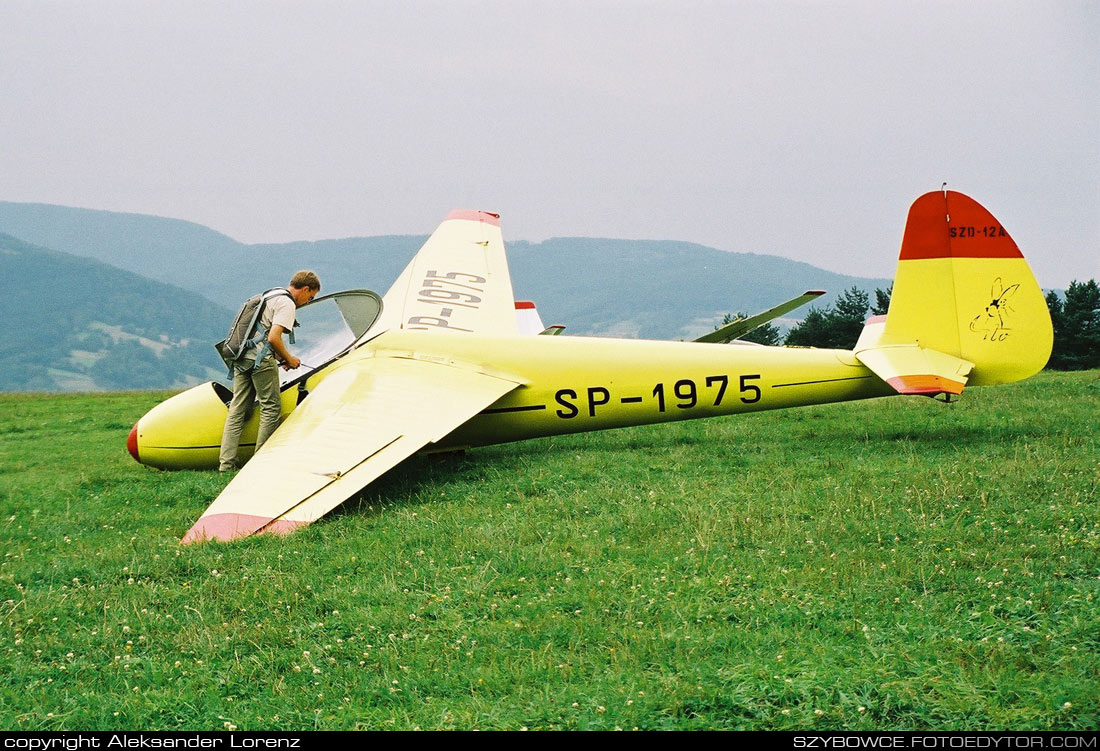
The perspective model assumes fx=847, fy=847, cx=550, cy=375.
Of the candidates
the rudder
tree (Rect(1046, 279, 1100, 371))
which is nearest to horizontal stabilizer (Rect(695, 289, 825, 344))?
the rudder

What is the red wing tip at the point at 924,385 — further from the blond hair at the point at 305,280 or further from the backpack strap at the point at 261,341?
the backpack strap at the point at 261,341

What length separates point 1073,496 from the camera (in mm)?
7012

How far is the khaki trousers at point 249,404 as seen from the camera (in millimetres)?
10078

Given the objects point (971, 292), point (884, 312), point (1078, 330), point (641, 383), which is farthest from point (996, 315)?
point (1078, 330)

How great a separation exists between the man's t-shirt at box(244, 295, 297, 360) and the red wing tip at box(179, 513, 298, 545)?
3.12 metres

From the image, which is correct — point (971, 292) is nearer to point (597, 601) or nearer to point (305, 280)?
point (597, 601)

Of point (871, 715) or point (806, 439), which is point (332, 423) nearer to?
point (806, 439)

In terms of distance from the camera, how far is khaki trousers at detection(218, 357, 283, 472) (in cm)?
1008

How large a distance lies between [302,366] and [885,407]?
28.4ft

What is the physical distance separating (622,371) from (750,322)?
17.1 feet

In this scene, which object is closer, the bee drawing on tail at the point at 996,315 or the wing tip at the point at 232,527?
the wing tip at the point at 232,527

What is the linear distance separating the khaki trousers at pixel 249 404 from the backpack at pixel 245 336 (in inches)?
4.7

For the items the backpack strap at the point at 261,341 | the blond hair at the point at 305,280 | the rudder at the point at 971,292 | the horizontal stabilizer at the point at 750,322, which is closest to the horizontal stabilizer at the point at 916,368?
the rudder at the point at 971,292

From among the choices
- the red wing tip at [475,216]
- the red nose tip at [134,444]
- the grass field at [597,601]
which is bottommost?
the grass field at [597,601]
